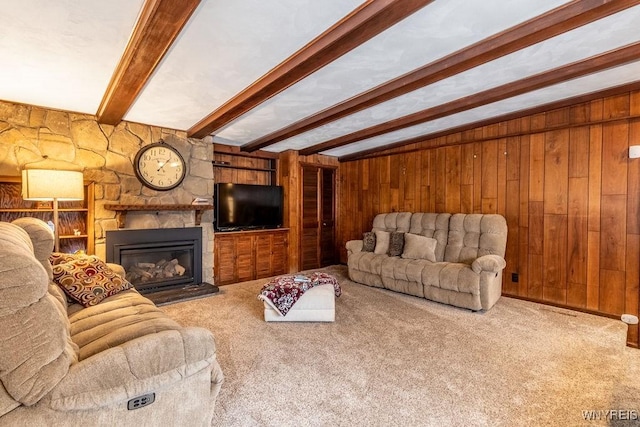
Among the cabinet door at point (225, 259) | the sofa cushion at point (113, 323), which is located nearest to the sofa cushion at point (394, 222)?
the cabinet door at point (225, 259)

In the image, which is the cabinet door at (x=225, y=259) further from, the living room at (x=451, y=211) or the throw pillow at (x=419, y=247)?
the throw pillow at (x=419, y=247)

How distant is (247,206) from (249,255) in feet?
2.62

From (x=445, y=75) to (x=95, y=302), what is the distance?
3262 millimetres

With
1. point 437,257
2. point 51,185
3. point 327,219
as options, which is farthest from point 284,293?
point 327,219

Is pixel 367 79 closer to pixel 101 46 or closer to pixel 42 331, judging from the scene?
pixel 101 46

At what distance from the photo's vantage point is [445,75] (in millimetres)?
2508

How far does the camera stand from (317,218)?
5977 mm

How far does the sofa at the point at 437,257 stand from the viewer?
135 inches

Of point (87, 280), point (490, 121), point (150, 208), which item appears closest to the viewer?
point (87, 280)

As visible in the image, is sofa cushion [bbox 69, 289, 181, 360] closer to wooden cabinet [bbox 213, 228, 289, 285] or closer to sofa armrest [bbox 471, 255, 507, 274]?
wooden cabinet [bbox 213, 228, 289, 285]

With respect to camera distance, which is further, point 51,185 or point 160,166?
point 160,166

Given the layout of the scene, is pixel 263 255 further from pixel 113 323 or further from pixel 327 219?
pixel 113 323

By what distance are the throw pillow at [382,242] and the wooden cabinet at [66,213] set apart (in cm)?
368

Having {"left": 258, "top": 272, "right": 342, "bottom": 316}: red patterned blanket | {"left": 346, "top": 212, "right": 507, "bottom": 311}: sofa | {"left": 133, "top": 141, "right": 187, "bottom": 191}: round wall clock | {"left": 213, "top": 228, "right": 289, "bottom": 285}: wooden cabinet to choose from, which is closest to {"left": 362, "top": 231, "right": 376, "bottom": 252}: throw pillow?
{"left": 346, "top": 212, "right": 507, "bottom": 311}: sofa
